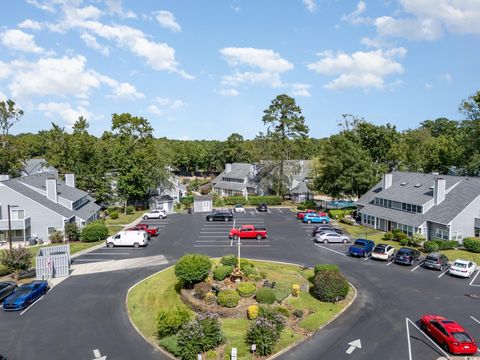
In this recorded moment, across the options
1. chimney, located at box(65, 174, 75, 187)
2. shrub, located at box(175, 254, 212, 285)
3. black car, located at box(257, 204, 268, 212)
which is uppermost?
chimney, located at box(65, 174, 75, 187)

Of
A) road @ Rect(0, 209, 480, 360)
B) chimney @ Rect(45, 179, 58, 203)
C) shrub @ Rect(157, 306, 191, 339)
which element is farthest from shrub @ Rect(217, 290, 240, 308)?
chimney @ Rect(45, 179, 58, 203)

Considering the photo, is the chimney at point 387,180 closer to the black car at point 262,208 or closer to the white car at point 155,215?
the black car at point 262,208

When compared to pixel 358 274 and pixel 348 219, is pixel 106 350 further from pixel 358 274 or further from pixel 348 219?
pixel 348 219

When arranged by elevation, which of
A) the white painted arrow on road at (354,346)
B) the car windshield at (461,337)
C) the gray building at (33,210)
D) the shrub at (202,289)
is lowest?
the white painted arrow on road at (354,346)

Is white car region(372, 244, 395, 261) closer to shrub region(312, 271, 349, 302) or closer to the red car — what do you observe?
shrub region(312, 271, 349, 302)

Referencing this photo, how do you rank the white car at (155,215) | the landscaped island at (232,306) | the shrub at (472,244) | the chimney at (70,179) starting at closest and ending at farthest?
the landscaped island at (232,306)
the shrub at (472,244)
the chimney at (70,179)
the white car at (155,215)

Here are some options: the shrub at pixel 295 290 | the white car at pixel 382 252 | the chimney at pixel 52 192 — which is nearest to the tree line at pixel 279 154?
the chimney at pixel 52 192
